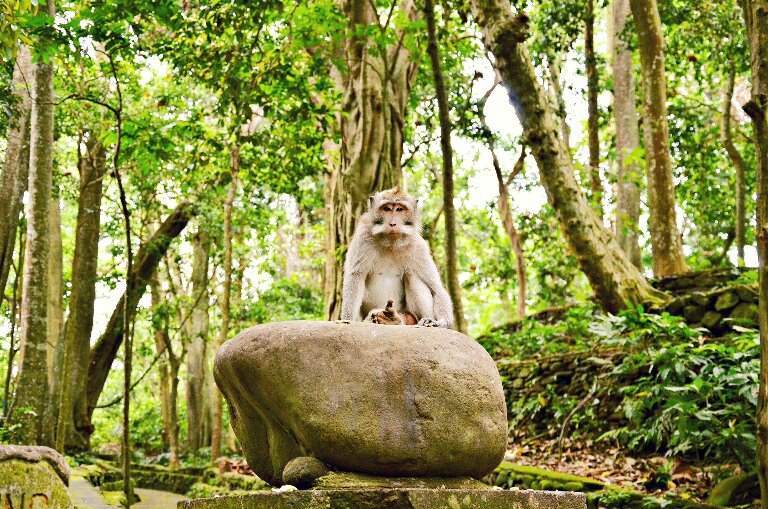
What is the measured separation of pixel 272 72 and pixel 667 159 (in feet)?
21.1

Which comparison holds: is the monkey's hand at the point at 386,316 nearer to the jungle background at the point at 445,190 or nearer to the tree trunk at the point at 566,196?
the jungle background at the point at 445,190

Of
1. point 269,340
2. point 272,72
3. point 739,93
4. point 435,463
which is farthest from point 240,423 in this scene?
point 739,93

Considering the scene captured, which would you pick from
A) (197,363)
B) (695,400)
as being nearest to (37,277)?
(695,400)

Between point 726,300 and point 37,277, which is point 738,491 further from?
point 37,277

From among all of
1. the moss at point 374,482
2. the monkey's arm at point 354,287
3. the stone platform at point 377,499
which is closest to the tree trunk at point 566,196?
the monkey's arm at point 354,287

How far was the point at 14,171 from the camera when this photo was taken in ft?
30.4

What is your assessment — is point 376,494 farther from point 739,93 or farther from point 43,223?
point 739,93

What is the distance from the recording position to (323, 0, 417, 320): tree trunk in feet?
27.4

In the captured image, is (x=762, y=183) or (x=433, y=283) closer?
(x=762, y=183)

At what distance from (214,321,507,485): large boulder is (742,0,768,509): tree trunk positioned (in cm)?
164

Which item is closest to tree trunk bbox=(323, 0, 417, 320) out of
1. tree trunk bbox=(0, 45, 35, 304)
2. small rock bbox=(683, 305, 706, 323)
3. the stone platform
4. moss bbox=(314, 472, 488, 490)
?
tree trunk bbox=(0, 45, 35, 304)

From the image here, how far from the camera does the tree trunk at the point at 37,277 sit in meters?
7.54

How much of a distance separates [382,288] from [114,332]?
37.5 ft

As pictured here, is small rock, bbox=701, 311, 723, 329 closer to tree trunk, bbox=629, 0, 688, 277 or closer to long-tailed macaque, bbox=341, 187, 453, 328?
tree trunk, bbox=629, 0, 688, 277
